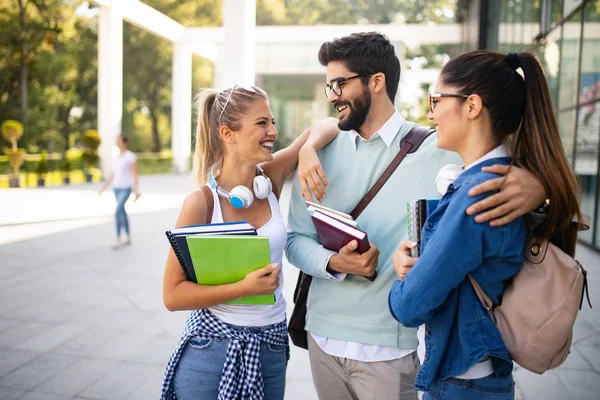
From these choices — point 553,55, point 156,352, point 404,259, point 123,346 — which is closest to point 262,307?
point 404,259

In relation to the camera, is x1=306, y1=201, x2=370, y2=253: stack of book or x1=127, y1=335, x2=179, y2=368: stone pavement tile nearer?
x1=306, y1=201, x2=370, y2=253: stack of book

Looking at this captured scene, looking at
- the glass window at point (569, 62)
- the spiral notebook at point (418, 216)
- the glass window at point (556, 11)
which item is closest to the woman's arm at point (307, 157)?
the spiral notebook at point (418, 216)

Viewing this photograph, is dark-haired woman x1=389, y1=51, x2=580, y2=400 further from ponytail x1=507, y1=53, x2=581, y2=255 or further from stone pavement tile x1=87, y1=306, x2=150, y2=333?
stone pavement tile x1=87, y1=306, x2=150, y2=333

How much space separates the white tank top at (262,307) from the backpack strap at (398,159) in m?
0.32

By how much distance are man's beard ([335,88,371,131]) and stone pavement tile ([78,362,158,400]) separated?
9.38ft

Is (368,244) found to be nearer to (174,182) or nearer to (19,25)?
(174,182)

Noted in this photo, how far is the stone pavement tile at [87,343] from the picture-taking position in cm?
466

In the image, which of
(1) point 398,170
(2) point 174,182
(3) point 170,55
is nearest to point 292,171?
(1) point 398,170

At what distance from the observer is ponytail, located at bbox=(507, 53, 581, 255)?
1.45m

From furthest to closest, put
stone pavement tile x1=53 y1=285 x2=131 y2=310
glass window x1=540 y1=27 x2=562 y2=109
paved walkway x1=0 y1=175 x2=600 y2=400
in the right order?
glass window x1=540 y1=27 x2=562 y2=109, stone pavement tile x1=53 y1=285 x2=131 y2=310, paved walkway x1=0 y1=175 x2=600 y2=400

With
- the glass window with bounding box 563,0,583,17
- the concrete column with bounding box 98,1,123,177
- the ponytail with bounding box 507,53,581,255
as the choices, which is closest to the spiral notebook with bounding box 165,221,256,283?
the ponytail with bounding box 507,53,581,255

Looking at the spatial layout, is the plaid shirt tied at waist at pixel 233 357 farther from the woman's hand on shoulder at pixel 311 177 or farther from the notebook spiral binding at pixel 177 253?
the woman's hand on shoulder at pixel 311 177

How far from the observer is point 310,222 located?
2209mm

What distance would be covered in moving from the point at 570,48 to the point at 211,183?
1141cm
